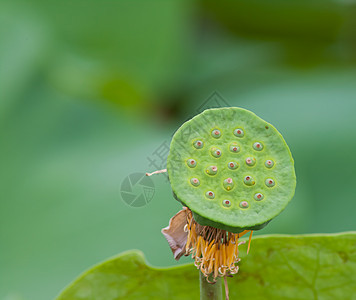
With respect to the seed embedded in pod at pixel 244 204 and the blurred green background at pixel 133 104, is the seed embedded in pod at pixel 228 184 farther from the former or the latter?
the blurred green background at pixel 133 104

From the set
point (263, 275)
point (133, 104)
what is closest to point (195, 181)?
point (263, 275)

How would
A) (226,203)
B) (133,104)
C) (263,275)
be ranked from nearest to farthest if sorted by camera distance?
(226,203) → (263,275) → (133,104)

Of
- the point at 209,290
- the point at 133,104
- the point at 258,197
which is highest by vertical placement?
the point at 258,197

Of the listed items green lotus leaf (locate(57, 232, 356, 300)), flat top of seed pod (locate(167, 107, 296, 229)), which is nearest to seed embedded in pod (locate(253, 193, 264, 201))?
flat top of seed pod (locate(167, 107, 296, 229))

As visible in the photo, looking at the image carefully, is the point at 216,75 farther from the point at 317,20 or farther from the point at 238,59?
the point at 317,20

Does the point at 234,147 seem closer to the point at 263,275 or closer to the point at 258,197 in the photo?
the point at 258,197

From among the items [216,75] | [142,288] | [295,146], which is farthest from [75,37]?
[142,288]
